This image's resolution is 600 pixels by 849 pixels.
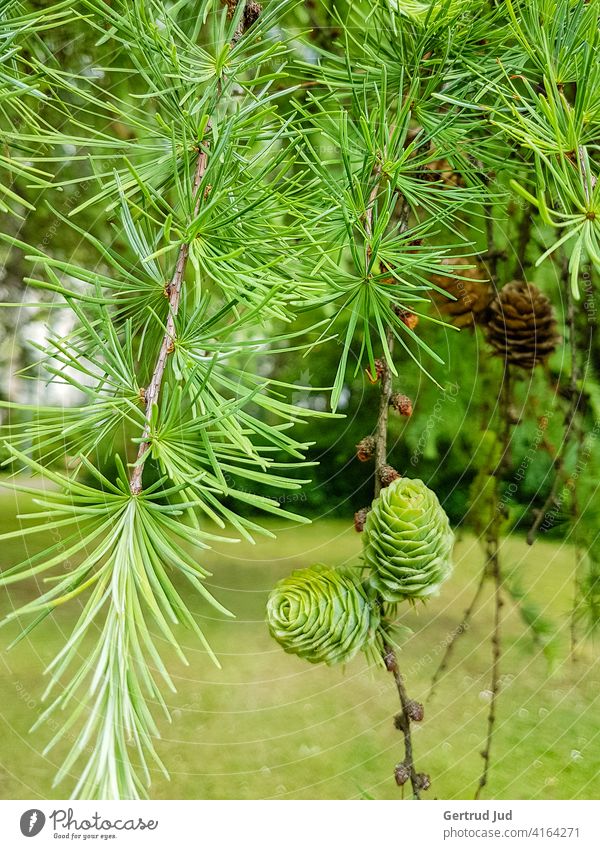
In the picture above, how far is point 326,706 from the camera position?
0.31 metres

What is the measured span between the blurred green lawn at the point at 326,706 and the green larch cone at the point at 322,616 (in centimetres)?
7

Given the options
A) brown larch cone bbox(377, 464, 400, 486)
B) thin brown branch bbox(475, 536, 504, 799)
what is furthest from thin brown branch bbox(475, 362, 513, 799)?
brown larch cone bbox(377, 464, 400, 486)

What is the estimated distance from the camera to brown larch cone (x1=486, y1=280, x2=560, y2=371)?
33 centimetres

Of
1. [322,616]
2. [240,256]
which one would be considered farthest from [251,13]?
[322,616]

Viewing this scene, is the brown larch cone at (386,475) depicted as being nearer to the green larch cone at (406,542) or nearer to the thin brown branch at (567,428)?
the green larch cone at (406,542)

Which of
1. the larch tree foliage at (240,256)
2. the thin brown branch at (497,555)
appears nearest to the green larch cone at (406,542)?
the larch tree foliage at (240,256)

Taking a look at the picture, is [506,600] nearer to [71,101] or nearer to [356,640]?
[356,640]

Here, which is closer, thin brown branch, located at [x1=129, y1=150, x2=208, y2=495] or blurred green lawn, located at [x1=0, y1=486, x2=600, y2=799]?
thin brown branch, located at [x1=129, y1=150, x2=208, y2=495]

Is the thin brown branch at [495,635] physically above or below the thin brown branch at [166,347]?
below

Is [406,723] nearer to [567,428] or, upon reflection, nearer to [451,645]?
[451,645]

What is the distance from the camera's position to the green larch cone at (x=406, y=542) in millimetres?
228

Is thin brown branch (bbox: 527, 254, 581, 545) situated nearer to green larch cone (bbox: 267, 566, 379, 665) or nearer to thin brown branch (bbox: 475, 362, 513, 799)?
thin brown branch (bbox: 475, 362, 513, 799)

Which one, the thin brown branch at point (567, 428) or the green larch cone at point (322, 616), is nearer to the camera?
the green larch cone at point (322, 616)
